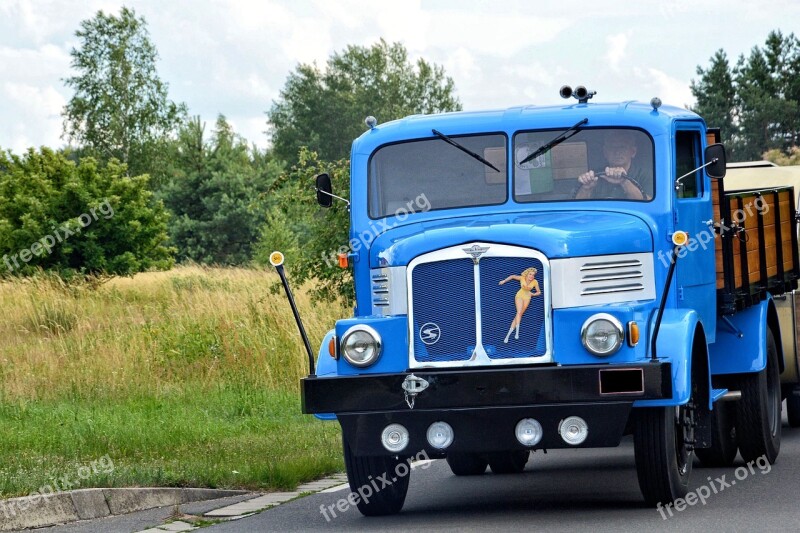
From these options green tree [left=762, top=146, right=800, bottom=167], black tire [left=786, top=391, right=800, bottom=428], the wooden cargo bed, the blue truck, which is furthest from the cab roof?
green tree [left=762, top=146, right=800, bottom=167]

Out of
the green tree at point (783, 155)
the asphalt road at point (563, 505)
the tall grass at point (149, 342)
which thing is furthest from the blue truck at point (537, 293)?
the green tree at point (783, 155)

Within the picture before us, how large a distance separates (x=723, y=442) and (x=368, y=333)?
3686 millimetres

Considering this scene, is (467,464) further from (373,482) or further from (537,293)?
(537,293)

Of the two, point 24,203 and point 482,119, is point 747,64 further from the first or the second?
point 482,119

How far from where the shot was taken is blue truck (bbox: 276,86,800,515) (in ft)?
28.5

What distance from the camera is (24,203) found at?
3334 centimetres

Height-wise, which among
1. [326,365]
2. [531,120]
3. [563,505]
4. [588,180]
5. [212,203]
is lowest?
[563,505]

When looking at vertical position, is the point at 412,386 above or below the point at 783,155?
below

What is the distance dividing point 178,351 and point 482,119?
10348 millimetres

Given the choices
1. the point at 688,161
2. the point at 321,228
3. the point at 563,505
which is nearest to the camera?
the point at 563,505

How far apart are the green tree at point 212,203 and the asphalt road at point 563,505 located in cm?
4897

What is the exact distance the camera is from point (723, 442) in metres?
11.4

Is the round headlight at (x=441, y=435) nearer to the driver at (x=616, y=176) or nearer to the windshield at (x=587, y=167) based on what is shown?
the windshield at (x=587, y=167)

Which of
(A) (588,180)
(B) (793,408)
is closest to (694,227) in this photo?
(A) (588,180)
